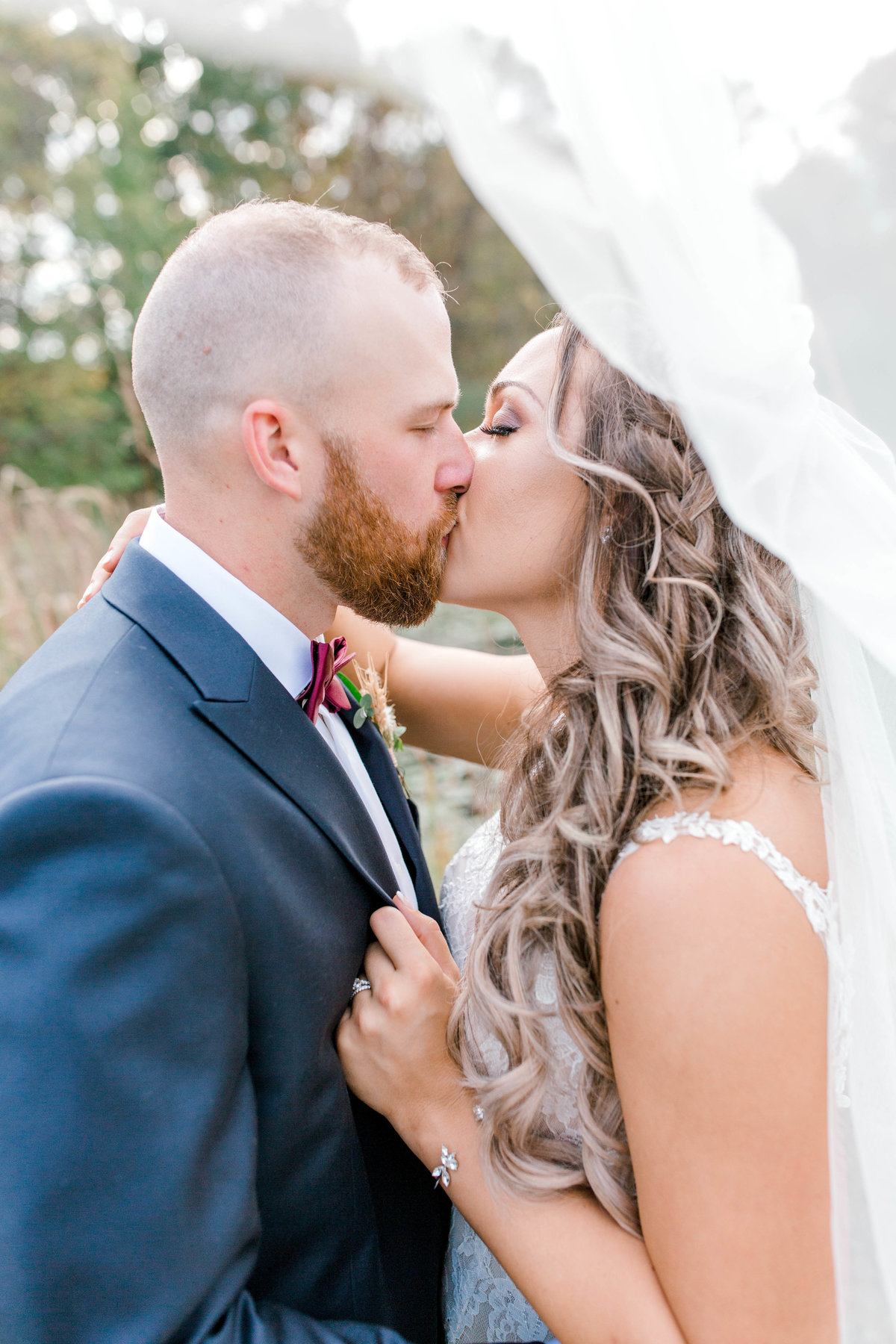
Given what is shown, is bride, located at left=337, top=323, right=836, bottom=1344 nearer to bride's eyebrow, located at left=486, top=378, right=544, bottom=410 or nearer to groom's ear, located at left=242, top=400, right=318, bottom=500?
bride's eyebrow, located at left=486, top=378, right=544, bottom=410

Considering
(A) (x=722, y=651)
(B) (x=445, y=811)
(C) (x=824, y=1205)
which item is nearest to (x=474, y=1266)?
(C) (x=824, y=1205)

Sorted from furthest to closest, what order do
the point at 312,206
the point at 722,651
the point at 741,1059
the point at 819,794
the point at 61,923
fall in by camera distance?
the point at 312,206 → the point at 722,651 → the point at 819,794 → the point at 741,1059 → the point at 61,923

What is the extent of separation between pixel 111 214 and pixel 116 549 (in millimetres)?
17526

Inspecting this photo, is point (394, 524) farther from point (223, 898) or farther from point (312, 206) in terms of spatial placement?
point (223, 898)

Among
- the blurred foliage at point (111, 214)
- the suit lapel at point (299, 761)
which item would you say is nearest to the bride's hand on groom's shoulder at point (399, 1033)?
the suit lapel at point (299, 761)

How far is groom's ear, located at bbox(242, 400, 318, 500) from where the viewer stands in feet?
6.22

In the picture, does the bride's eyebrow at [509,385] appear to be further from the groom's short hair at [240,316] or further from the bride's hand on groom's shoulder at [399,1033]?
the bride's hand on groom's shoulder at [399,1033]

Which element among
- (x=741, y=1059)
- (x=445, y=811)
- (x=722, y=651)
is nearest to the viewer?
(x=741, y=1059)

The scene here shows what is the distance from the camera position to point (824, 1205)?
1.52 metres

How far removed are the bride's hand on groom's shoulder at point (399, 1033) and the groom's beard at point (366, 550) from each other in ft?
2.23

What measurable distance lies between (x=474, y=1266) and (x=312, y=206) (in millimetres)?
2391

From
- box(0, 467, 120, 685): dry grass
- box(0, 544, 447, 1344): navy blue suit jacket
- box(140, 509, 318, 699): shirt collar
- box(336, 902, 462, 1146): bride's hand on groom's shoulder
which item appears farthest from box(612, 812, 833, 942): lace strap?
box(0, 467, 120, 685): dry grass

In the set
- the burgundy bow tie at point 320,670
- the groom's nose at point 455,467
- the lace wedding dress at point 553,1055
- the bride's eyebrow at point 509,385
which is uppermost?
A: the bride's eyebrow at point 509,385

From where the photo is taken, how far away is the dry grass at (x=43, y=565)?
4.47 m
